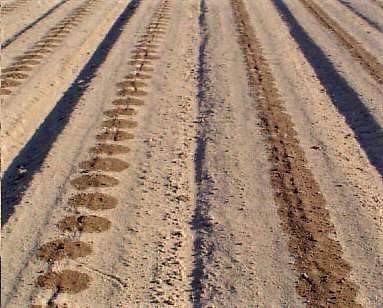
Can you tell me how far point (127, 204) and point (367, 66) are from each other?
13396mm

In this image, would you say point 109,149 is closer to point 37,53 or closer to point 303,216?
point 303,216

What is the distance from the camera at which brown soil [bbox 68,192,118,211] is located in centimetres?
1473

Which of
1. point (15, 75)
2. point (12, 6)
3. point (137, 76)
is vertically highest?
point (137, 76)

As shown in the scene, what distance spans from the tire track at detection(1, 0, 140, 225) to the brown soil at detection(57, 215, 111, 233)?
1225 mm

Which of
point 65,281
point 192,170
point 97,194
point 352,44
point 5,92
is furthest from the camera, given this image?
point 352,44

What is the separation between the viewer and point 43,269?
484 inches

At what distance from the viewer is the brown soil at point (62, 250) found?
12727 millimetres

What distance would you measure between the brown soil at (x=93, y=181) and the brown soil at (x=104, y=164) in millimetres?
445

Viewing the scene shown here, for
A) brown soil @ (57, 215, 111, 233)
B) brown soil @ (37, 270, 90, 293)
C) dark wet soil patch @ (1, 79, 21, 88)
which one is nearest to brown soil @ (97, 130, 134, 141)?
brown soil @ (57, 215, 111, 233)

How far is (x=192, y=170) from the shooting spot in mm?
16484

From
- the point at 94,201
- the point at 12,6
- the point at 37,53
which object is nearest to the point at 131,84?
the point at 37,53

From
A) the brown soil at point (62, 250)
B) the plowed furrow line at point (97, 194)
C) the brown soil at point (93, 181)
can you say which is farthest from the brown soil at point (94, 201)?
the brown soil at point (62, 250)

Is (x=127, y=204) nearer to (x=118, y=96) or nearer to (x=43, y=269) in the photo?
(x=43, y=269)

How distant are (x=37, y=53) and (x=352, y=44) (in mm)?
11669
